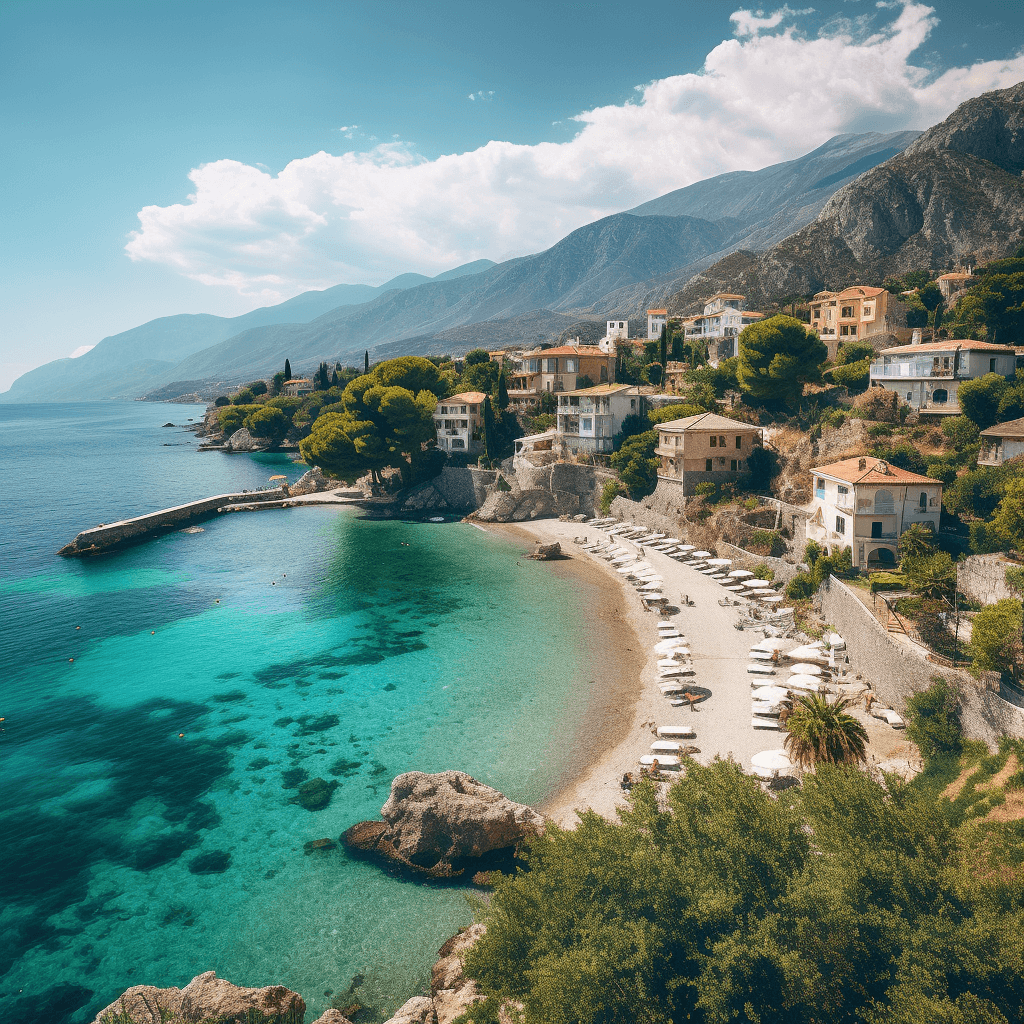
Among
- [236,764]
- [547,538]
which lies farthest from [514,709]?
[547,538]

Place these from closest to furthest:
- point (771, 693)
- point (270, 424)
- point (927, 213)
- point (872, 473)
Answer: point (771, 693) → point (872, 473) → point (927, 213) → point (270, 424)

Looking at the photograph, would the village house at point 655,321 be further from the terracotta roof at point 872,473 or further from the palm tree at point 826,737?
the palm tree at point 826,737

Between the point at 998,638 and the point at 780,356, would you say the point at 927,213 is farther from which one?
the point at 998,638

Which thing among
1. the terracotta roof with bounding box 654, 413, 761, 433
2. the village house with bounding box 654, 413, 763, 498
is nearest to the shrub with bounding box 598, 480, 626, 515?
the village house with bounding box 654, 413, 763, 498

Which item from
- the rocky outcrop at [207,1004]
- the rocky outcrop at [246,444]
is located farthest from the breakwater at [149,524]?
the rocky outcrop at [246,444]

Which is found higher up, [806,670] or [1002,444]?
[1002,444]

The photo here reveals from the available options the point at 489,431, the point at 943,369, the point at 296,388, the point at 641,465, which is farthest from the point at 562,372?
the point at 296,388
